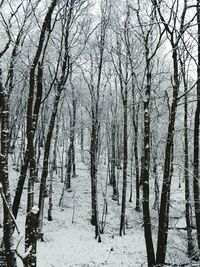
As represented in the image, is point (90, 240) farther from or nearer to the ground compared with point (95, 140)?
nearer to the ground

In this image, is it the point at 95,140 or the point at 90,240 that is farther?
the point at 95,140

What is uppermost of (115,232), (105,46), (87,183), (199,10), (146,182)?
(105,46)

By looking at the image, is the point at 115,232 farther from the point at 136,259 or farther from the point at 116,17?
the point at 116,17

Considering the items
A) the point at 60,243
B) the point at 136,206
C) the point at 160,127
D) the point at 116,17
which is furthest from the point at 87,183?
the point at 116,17

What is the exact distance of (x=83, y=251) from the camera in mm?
12711

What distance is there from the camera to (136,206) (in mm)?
19500

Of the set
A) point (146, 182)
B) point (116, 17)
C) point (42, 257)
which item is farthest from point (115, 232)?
point (116, 17)

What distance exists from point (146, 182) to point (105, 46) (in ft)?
34.1

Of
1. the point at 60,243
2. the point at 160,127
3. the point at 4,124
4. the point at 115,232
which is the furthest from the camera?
the point at 160,127

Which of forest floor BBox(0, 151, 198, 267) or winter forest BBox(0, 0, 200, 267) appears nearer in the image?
winter forest BBox(0, 0, 200, 267)

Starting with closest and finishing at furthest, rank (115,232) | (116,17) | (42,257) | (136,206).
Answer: (42,257), (116,17), (115,232), (136,206)

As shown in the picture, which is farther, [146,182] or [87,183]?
[87,183]

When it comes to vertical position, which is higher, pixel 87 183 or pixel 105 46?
pixel 105 46

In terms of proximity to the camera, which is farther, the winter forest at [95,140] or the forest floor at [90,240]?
the forest floor at [90,240]
